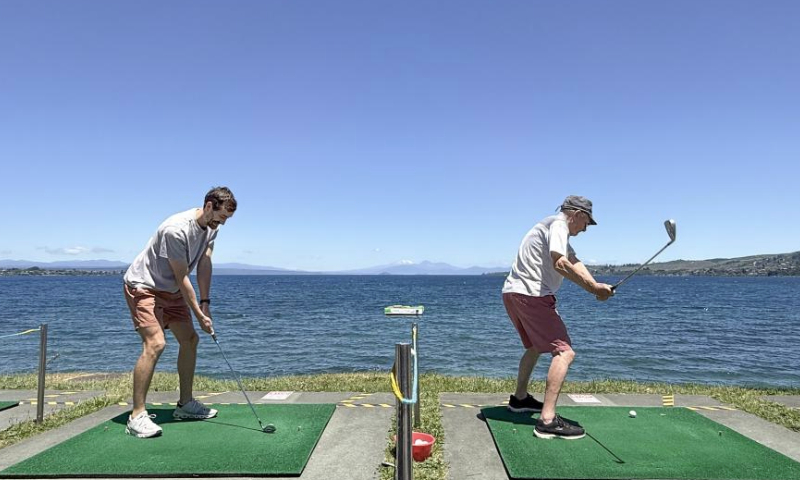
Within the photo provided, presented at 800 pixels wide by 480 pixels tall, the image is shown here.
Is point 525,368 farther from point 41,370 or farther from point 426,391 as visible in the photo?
point 41,370

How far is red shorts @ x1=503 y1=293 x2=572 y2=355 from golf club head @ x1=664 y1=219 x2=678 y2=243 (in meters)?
1.13

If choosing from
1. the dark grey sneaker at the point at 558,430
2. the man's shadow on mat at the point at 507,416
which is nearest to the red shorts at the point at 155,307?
the man's shadow on mat at the point at 507,416

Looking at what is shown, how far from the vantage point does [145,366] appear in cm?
452

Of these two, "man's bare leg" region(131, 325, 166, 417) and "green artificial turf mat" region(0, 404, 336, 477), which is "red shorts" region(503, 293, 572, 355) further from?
"man's bare leg" region(131, 325, 166, 417)

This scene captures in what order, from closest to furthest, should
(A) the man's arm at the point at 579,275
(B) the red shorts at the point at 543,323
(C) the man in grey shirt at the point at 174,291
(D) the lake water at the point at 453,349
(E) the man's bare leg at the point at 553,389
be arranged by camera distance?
(A) the man's arm at the point at 579,275 < (E) the man's bare leg at the point at 553,389 < (C) the man in grey shirt at the point at 174,291 < (B) the red shorts at the point at 543,323 < (D) the lake water at the point at 453,349

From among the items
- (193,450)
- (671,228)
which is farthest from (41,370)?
(671,228)

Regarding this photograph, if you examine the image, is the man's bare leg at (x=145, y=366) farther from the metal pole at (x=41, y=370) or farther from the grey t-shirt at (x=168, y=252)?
the metal pole at (x=41, y=370)

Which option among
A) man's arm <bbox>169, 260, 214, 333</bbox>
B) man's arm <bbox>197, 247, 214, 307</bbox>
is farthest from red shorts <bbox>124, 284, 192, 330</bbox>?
man's arm <bbox>169, 260, 214, 333</bbox>

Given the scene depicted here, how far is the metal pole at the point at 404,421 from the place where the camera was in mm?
2344

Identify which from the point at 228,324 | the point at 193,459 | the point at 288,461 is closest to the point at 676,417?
the point at 288,461

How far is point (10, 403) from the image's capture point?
574 cm

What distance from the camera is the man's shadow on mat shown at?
15.8 ft

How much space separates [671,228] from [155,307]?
15.4ft

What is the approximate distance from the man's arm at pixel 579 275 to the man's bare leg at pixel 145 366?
11.5ft
